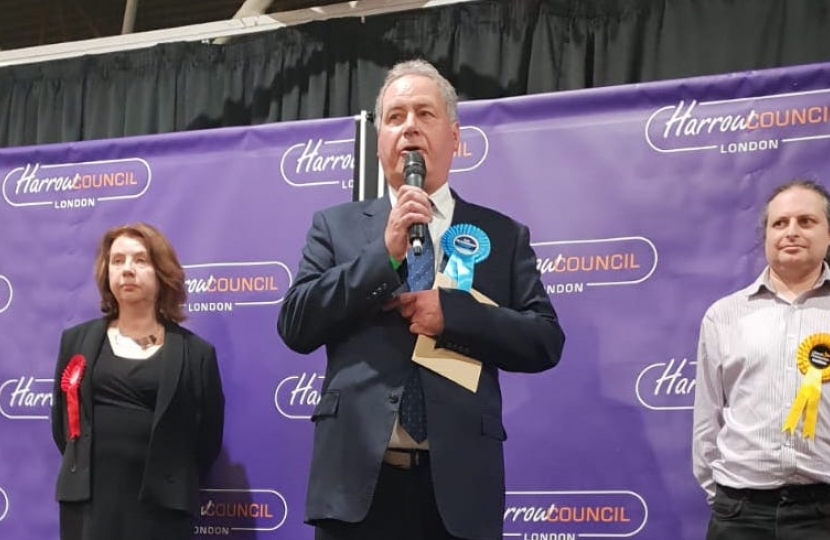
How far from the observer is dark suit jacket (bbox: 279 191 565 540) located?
1750 millimetres

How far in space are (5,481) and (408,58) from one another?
1999 millimetres

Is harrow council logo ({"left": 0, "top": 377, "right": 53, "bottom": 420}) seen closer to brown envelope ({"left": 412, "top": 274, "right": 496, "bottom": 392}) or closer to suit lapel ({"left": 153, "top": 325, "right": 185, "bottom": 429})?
suit lapel ({"left": 153, "top": 325, "right": 185, "bottom": 429})

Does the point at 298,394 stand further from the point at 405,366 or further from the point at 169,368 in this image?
the point at 405,366

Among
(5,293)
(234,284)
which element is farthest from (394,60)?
(5,293)

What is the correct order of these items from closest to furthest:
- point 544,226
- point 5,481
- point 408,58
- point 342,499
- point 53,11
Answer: point 342,499
point 544,226
point 5,481
point 408,58
point 53,11

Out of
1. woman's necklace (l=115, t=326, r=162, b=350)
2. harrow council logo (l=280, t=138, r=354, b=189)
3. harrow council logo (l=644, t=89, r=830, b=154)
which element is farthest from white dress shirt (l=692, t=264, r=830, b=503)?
woman's necklace (l=115, t=326, r=162, b=350)

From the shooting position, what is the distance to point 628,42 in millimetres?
3502

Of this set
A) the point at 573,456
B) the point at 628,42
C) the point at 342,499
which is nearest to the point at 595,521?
the point at 573,456

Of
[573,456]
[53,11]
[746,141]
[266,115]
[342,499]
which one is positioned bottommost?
[342,499]

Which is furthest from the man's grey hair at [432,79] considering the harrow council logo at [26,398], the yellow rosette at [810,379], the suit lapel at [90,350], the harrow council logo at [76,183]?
the harrow council logo at [26,398]

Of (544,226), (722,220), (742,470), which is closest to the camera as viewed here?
(742,470)

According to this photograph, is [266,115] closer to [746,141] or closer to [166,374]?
[166,374]

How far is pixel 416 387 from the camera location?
183 centimetres

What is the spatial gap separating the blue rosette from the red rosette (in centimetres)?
150
